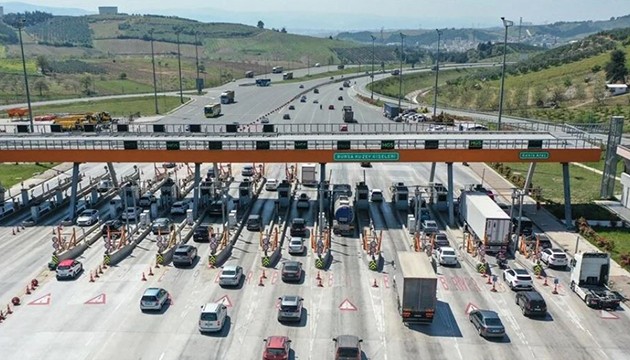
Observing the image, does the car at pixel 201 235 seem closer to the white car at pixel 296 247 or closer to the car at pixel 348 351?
the white car at pixel 296 247

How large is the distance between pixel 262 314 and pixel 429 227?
22.1 metres

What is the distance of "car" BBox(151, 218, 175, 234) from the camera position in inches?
2088

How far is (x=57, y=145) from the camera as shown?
5825 centimetres

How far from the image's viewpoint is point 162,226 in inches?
2096

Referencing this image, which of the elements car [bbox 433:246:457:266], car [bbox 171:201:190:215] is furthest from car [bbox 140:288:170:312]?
car [bbox 433:246:457:266]

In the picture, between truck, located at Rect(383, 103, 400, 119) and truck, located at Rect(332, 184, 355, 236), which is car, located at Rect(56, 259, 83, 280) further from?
truck, located at Rect(383, 103, 400, 119)

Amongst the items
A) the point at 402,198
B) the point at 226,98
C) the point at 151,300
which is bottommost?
the point at 151,300

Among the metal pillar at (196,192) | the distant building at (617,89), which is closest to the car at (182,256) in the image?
the metal pillar at (196,192)

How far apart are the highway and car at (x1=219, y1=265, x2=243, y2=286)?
0.53 metres

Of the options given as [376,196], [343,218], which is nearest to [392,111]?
[376,196]

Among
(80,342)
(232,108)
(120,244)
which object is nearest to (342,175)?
(120,244)

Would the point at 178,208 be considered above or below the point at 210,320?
above

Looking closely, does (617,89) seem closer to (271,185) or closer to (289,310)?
(271,185)

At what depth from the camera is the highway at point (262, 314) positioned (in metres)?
33.2
